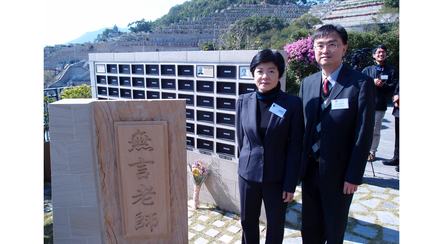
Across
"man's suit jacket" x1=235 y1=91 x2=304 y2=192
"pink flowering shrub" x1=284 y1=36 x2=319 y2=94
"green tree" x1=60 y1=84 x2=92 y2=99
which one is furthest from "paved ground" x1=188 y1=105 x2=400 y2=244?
"green tree" x1=60 y1=84 x2=92 y2=99

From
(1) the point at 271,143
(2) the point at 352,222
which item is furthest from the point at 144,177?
(2) the point at 352,222

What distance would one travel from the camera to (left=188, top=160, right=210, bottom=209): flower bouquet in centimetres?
324

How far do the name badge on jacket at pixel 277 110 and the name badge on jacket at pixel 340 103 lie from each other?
0.32 meters

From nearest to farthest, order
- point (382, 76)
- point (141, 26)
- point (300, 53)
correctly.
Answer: point (382, 76), point (300, 53), point (141, 26)

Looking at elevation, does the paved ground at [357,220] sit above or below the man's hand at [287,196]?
below

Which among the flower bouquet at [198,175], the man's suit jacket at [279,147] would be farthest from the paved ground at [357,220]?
the man's suit jacket at [279,147]

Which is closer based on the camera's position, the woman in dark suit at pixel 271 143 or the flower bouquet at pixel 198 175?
the woman in dark suit at pixel 271 143

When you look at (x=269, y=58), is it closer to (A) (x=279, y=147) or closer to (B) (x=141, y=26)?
(A) (x=279, y=147)

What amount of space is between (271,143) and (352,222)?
1.75 meters

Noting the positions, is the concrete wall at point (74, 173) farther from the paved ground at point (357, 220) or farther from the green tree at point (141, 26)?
the green tree at point (141, 26)

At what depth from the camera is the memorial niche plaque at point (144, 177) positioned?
73.5 inches

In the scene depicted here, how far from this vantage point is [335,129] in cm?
174

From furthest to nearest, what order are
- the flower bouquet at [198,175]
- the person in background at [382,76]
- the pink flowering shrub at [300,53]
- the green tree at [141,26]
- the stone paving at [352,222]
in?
the green tree at [141,26] < the pink flowering shrub at [300,53] < the person in background at [382,76] < the flower bouquet at [198,175] < the stone paving at [352,222]

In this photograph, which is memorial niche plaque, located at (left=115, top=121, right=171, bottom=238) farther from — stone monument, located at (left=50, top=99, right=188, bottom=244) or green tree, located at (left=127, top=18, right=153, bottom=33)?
green tree, located at (left=127, top=18, right=153, bottom=33)
